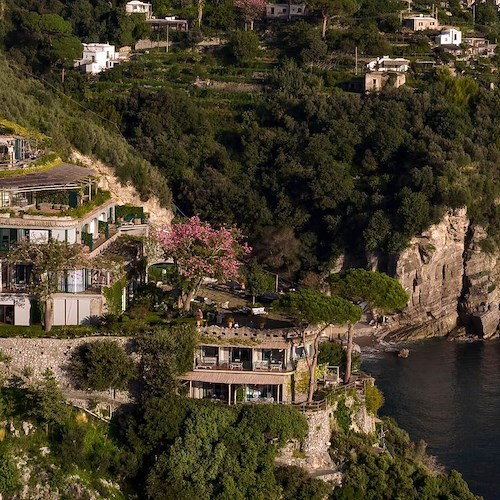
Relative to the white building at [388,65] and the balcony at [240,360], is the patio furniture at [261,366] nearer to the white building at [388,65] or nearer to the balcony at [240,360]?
the balcony at [240,360]

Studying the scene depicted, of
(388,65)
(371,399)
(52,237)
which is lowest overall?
(371,399)

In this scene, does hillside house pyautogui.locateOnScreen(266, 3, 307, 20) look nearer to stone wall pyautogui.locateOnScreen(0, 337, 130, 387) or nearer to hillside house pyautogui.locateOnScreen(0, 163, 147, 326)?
hillside house pyautogui.locateOnScreen(0, 163, 147, 326)

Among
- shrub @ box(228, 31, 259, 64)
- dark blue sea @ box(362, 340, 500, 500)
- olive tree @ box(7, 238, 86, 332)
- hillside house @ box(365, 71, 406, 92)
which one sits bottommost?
dark blue sea @ box(362, 340, 500, 500)

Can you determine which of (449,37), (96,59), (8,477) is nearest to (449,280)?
(449,37)

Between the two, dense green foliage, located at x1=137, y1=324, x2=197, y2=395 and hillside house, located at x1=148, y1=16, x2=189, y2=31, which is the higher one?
hillside house, located at x1=148, y1=16, x2=189, y2=31

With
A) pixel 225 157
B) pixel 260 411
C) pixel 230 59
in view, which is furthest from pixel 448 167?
pixel 260 411

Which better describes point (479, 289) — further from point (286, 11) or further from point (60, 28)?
point (60, 28)

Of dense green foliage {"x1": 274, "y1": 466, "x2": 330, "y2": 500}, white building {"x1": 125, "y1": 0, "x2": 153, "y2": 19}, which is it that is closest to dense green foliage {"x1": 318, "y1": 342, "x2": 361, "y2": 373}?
dense green foliage {"x1": 274, "y1": 466, "x2": 330, "y2": 500}
